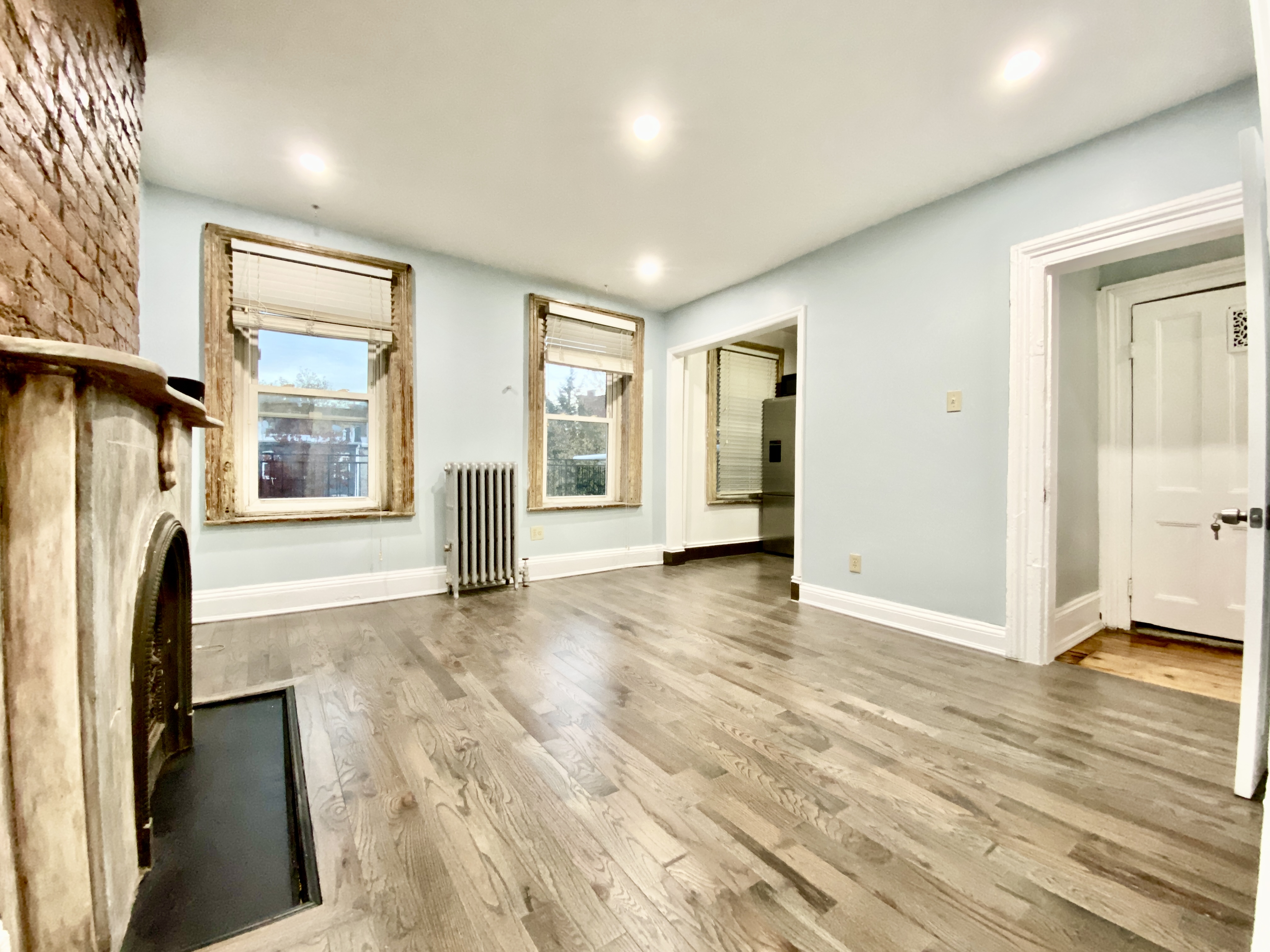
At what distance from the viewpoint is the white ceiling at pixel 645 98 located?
1717mm

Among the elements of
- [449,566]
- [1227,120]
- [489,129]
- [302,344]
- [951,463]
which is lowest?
[449,566]

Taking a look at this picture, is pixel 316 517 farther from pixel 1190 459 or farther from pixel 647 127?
pixel 1190 459

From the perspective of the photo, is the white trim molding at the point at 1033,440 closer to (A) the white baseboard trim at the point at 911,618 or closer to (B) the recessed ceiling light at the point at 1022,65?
(A) the white baseboard trim at the point at 911,618

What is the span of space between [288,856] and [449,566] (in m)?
2.55

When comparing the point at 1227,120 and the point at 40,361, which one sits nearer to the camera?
the point at 40,361

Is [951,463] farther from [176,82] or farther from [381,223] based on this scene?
[176,82]

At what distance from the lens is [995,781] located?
147cm

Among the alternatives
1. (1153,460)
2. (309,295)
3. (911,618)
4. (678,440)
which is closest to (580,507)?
(678,440)

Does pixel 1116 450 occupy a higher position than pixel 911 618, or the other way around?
pixel 1116 450

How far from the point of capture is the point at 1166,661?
250cm

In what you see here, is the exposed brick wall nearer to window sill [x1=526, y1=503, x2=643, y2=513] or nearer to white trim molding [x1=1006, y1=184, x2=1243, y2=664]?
window sill [x1=526, y1=503, x2=643, y2=513]

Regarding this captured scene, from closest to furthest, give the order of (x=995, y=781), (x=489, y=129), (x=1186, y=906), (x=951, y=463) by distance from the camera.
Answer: (x=1186, y=906) → (x=995, y=781) → (x=489, y=129) → (x=951, y=463)

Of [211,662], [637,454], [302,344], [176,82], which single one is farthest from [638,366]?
[211,662]

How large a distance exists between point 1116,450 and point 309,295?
5144mm
